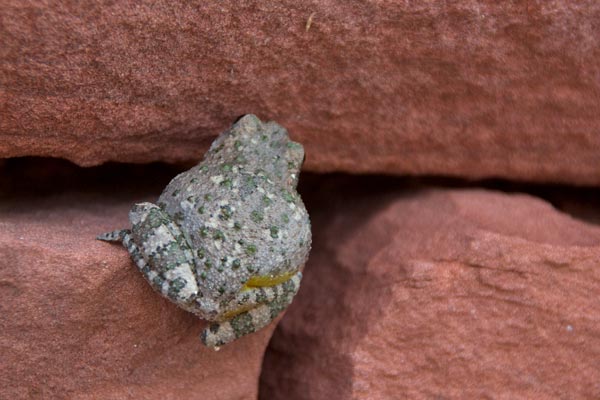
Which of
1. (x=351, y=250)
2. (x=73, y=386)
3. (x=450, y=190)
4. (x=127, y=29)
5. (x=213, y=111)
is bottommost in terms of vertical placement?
(x=73, y=386)

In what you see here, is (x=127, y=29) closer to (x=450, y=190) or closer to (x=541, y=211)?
(x=450, y=190)

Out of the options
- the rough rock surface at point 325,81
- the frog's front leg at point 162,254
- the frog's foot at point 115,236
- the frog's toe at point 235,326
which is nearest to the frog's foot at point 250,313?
the frog's toe at point 235,326

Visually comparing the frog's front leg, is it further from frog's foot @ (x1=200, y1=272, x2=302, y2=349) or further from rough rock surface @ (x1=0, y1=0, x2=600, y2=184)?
rough rock surface @ (x1=0, y1=0, x2=600, y2=184)

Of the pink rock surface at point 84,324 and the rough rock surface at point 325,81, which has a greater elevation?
the rough rock surface at point 325,81

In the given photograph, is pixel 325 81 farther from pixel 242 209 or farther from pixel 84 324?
pixel 84 324

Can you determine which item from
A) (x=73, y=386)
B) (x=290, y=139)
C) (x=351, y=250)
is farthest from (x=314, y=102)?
(x=73, y=386)

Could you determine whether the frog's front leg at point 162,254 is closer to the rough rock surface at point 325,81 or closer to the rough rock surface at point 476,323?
the rough rock surface at point 325,81

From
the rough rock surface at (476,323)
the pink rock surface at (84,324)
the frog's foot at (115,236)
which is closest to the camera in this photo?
the pink rock surface at (84,324)

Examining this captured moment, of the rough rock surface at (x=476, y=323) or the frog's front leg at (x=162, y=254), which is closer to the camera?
the frog's front leg at (x=162, y=254)
